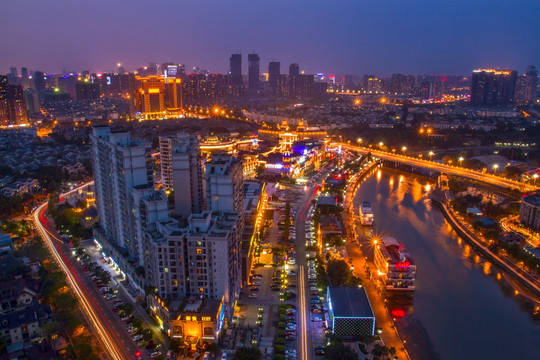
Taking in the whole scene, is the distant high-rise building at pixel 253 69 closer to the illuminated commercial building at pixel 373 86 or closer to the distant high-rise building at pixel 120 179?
the illuminated commercial building at pixel 373 86

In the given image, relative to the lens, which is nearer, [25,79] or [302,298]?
[302,298]

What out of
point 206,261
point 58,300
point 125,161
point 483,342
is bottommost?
point 483,342

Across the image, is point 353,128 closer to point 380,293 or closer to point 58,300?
point 380,293

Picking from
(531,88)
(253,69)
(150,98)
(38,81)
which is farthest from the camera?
(253,69)

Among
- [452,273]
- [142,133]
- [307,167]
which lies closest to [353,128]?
[307,167]

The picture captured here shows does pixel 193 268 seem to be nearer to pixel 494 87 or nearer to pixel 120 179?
pixel 120 179

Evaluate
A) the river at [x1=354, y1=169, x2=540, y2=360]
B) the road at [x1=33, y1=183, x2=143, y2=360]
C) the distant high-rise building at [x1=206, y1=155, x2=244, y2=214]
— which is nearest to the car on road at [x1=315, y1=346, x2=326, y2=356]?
the river at [x1=354, y1=169, x2=540, y2=360]

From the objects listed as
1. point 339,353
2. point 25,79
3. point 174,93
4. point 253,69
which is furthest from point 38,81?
point 339,353
